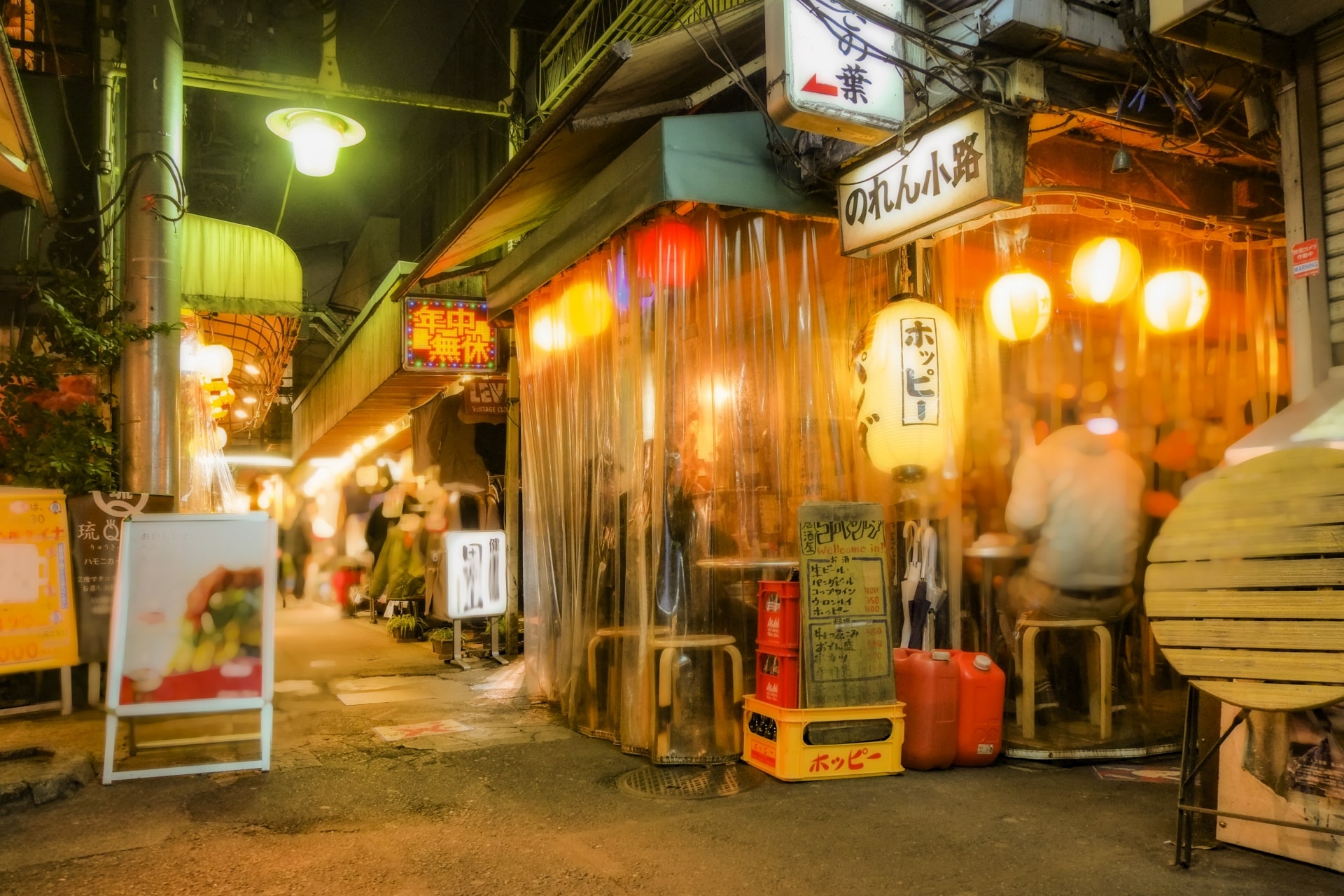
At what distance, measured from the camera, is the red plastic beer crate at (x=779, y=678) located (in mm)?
6480

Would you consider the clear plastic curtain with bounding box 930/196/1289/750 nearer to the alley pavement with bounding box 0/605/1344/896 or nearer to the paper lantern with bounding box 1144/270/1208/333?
the paper lantern with bounding box 1144/270/1208/333

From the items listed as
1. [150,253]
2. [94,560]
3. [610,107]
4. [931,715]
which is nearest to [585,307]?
[610,107]

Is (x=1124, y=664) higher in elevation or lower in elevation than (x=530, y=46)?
lower

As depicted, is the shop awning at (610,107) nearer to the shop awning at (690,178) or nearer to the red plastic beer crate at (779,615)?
the shop awning at (690,178)

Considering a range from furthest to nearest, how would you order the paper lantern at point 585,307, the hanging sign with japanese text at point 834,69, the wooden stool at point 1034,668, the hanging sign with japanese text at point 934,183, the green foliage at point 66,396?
the green foliage at point 66,396 < the paper lantern at point 585,307 < the wooden stool at point 1034,668 < the hanging sign with japanese text at point 934,183 < the hanging sign with japanese text at point 834,69

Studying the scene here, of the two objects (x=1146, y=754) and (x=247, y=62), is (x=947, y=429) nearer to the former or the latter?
(x=1146, y=754)

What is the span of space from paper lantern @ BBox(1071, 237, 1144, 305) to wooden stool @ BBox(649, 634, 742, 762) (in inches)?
150

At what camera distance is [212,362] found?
14.3 meters

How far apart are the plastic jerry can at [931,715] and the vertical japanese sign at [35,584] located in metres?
7.39

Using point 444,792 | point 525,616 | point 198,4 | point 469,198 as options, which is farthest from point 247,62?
point 444,792

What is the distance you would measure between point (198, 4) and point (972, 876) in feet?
49.4

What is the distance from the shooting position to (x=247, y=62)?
48.1ft

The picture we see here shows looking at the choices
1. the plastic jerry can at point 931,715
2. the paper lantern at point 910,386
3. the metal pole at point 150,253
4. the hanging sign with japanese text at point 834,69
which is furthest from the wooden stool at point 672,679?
the metal pole at point 150,253

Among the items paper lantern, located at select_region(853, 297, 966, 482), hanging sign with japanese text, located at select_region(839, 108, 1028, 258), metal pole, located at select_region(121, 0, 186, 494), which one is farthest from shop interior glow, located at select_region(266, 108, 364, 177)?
paper lantern, located at select_region(853, 297, 966, 482)
